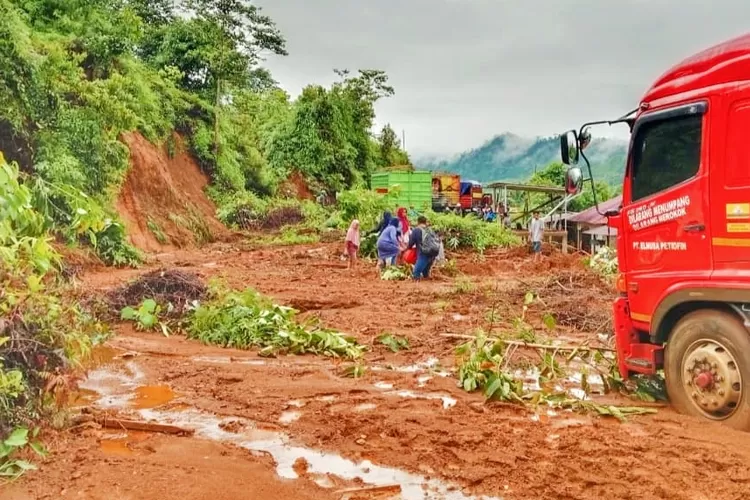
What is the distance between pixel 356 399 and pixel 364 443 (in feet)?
3.74

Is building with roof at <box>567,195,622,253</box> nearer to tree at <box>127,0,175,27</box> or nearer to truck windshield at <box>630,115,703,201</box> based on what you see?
truck windshield at <box>630,115,703,201</box>

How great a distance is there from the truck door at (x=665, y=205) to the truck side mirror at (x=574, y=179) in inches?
16.2

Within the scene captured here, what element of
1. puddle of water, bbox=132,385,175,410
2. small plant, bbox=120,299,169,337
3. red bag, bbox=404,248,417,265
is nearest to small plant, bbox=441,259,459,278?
red bag, bbox=404,248,417,265

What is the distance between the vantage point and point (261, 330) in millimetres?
8477

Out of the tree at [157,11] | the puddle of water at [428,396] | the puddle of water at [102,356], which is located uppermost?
the tree at [157,11]

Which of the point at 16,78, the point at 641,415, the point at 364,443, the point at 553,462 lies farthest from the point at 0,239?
the point at 16,78

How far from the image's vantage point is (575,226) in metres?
28.8

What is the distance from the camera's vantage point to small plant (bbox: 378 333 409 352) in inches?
328

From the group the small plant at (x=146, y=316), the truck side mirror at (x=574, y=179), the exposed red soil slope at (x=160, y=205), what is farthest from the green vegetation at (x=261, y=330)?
the exposed red soil slope at (x=160, y=205)

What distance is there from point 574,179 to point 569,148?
0.31 metres

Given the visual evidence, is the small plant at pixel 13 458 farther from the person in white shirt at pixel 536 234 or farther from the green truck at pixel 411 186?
the green truck at pixel 411 186

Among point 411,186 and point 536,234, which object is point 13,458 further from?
point 411,186

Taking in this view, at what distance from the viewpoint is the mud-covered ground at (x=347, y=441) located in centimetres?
405

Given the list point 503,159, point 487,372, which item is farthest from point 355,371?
point 503,159
